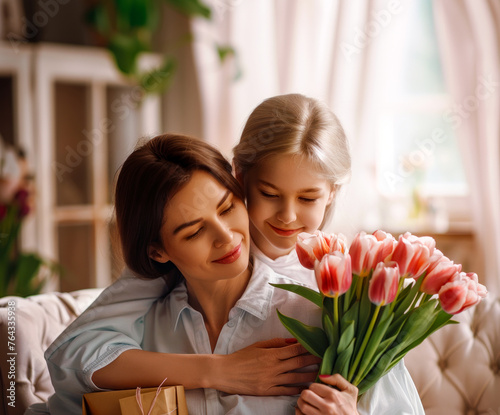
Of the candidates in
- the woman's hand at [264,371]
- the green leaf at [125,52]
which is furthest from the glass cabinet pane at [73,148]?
the woman's hand at [264,371]

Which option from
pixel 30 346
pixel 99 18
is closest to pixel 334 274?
pixel 30 346

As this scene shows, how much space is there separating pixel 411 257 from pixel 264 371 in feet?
1.31

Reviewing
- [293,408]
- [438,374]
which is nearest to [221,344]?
[293,408]

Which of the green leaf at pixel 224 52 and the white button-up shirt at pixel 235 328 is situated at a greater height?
the green leaf at pixel 224 52

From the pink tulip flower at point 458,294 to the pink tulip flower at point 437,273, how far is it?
0.04 feet

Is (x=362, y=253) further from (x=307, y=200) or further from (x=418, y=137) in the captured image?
(x=418, y=137)

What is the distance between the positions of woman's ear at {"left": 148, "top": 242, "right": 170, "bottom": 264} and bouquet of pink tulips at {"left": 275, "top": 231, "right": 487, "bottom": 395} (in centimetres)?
32

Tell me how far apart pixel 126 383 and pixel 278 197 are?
1.78ft

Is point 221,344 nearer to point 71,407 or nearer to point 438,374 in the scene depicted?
point 71,407

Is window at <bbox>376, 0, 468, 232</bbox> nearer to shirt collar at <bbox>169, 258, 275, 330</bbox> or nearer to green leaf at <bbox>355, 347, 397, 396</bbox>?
shirt collar at <bbox>169, 258, 275, 330</bbox>

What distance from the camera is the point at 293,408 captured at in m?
1.24

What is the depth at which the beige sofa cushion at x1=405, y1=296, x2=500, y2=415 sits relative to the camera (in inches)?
61.4

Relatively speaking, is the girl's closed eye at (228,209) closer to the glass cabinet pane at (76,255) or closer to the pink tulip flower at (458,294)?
the pink tulip flower at (458,294)

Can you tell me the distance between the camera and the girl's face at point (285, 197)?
4.48 feet
